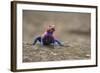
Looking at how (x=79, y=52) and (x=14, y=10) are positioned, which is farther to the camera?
(x=79, y=52)

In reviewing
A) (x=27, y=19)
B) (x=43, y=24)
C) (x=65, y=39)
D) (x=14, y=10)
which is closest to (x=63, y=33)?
(x=65, y=39)

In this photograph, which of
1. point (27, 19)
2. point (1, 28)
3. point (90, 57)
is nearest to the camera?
point (1, 28)

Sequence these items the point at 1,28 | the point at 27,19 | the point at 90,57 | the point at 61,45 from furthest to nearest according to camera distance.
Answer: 1. the point at 90,57
2. the point at 61,45
3. the point at 27,19
4. the point at 1,28

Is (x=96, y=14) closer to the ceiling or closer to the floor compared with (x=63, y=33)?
closer to the ceiling

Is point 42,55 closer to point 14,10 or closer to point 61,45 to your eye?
point 61,45

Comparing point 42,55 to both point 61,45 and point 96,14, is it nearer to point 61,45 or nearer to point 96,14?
point 61,45

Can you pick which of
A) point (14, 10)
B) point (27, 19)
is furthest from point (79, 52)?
point (14, 10)

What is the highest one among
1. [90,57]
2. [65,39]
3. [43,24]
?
[43,24]
